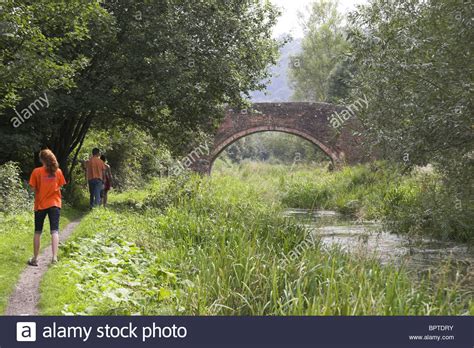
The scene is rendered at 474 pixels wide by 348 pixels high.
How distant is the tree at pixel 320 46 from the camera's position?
4488 centimetres

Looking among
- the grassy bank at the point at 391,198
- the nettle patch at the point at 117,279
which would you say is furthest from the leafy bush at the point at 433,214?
the nettle patch at the point at 117,279

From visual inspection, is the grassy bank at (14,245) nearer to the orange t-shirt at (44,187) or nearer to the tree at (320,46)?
the orange t-shirt at (44,187)

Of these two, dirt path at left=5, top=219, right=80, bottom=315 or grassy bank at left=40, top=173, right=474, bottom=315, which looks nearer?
dirt path at left=5, top=219, right=80, bottom=315

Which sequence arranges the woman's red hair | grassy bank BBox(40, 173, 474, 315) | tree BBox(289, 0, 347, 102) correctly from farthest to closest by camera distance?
tree BBox(289, 0, 347, 102)
the woman's red hair
grassy bank BBox(40, 173, 474, 315)

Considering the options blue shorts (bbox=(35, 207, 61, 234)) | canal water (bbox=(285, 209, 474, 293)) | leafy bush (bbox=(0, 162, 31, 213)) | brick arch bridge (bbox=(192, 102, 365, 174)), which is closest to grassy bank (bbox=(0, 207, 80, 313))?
leafy bush (bbox=(0, 162, 31, 213))

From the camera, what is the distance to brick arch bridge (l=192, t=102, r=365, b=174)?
28.9m

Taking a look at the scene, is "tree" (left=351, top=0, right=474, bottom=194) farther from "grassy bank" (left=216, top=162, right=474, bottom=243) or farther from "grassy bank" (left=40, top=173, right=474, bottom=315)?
"grassy bank" (left=40, top=173, right=474, bottom=315)

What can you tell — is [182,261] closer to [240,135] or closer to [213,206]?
[213,206]

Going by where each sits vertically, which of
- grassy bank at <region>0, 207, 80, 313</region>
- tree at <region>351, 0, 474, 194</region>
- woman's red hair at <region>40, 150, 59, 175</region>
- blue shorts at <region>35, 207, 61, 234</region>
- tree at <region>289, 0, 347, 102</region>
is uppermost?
tree at <region>289, 0, 347, 102</region>

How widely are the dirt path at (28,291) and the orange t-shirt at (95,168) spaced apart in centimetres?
522

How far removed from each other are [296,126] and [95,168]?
1681 centimetres

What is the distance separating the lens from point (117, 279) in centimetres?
700

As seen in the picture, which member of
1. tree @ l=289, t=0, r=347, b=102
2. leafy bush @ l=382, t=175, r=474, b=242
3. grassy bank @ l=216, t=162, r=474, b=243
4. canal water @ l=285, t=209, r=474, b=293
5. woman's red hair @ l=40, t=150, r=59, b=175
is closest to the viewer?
woman's red hair @ l=40, t=150, r=59, b=175

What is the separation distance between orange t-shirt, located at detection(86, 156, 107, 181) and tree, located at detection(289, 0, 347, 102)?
3149cm
